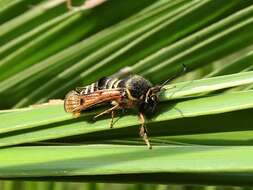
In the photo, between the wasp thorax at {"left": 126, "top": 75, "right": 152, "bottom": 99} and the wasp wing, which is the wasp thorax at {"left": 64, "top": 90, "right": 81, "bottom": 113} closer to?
the wasp wing

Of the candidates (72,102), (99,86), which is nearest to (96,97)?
(99,86)

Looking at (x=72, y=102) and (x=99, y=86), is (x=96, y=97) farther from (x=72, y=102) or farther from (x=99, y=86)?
(x=72, y=102)

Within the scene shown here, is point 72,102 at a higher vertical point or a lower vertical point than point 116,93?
lower

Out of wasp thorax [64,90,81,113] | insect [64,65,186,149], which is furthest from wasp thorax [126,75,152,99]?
wasp thorax [64,90,81,113]

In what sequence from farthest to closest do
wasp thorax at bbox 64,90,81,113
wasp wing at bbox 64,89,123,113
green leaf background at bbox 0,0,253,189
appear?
wasp wing at bbox 64,89,123,113 → wasp thorax at bbox 64,90,81,113 → green leaf background at bbox 0,0,253,189

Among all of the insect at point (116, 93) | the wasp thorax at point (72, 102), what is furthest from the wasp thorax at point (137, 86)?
the wasp thorax at point (72, 102)

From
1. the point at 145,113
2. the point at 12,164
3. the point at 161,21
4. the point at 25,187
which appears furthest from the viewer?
the point at 25,187

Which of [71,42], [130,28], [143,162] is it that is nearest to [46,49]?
[71,42]

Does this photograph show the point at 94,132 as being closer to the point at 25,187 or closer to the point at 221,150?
the point at 221,150
